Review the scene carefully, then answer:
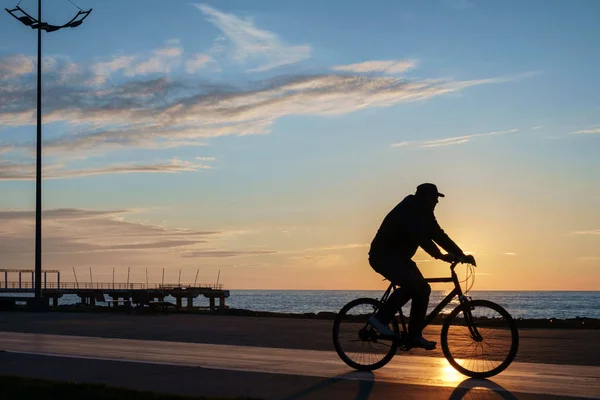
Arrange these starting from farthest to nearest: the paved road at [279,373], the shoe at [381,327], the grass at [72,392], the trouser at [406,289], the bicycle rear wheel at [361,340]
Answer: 1. the bicycle rear wheel at [361,340]
2. the shoe at [381,327]
3. the trouser at [406,289]
4. the paved road at [279,373]
5. the grass at [72,392]

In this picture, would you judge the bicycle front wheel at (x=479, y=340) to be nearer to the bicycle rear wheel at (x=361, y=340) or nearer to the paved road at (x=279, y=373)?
the paved road at (x=279, y=373)

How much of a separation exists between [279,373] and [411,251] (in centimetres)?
199

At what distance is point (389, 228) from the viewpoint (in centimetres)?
974

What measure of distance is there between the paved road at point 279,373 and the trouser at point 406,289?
586 millimetres

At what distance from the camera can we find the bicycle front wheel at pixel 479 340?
921 centimetres

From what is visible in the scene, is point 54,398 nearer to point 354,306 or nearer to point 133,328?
point 354,306

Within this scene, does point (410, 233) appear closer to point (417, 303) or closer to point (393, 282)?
point (393, 282)

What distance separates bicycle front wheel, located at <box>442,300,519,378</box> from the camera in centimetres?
921

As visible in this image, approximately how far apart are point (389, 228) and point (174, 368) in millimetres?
2940

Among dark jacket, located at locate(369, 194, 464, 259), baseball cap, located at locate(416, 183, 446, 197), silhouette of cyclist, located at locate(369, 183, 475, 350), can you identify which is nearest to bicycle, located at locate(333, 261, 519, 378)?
silhouette of cyclist, located at locate(369, 183, 475, 350)

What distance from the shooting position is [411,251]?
9805mm

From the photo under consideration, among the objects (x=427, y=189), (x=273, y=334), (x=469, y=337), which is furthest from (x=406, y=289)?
(x=273, y=334)

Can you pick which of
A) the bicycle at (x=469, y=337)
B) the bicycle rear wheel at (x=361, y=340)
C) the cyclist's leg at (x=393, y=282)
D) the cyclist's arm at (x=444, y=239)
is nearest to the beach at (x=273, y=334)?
the bicycle rear wheel at (x=361, y=340)

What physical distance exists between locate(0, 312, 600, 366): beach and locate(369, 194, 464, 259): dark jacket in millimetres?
2760
